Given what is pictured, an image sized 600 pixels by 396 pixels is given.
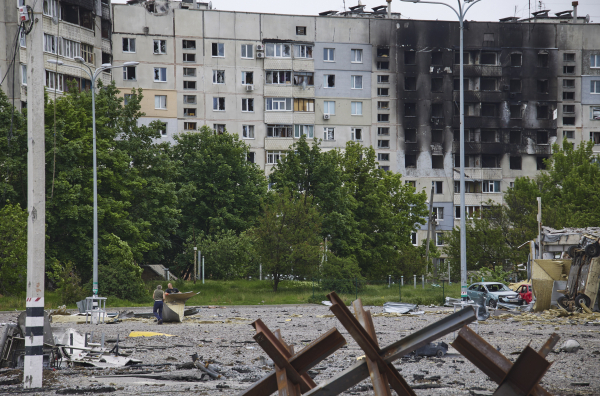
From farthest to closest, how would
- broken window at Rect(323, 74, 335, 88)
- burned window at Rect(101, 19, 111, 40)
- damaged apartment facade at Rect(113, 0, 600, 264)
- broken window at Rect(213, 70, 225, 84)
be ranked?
broken window at Rect(323, 74, 335, 88)
broken window at Rect(213, 70, 225, 84)
damaged apartment facade at Rect(113, 0, 600, 264)
burned window at Rect(101, 19, 111, 40)

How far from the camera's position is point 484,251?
58938mm

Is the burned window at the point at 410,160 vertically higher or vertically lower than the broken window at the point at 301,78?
lower

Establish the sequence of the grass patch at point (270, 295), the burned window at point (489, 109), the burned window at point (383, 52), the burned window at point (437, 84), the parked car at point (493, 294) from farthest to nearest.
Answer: the burned window at point (489, 109) → the burned window at point (437, 84) → the burned window at point (383, 52) → the grass patch at point (270, 295) → the parked car at point (493, 294)

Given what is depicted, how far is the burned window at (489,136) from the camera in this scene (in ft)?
272

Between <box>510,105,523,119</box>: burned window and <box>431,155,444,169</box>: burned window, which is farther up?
<box>510,105,523,119</box>: burned window

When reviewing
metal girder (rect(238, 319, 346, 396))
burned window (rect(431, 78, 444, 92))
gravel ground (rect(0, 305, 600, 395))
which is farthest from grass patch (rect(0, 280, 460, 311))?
burned window (rect(431, 78, 444, 92))

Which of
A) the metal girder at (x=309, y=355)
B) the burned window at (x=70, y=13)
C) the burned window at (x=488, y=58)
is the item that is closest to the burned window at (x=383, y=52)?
the burned window at (x=488, y=58)

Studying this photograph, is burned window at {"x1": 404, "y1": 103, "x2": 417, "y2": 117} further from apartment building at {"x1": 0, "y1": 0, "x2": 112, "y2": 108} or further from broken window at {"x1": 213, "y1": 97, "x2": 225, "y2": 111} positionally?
apartment building at {"x1": 0, "y1": 0, "x2": 112, "y2": 108}

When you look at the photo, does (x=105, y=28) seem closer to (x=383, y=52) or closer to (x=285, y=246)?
(x=383, y=52)

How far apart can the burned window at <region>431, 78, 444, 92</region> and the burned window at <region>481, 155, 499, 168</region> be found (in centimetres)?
985

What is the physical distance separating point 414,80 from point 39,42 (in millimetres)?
73139

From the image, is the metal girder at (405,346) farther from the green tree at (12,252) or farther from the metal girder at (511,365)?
the green tree at (12,252)

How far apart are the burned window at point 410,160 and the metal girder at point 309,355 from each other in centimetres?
7556

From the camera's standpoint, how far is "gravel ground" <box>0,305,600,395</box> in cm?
1134
